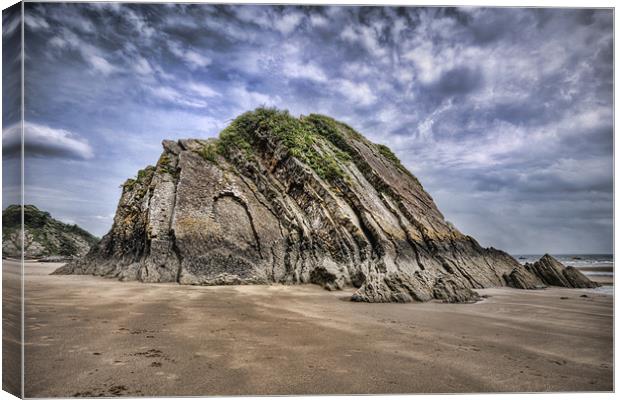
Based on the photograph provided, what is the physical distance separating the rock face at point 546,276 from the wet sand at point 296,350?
573 cm

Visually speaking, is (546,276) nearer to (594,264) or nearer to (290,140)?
(594,264)

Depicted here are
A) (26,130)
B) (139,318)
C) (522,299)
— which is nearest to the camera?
(26,130)

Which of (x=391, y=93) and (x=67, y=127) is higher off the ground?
→ (x=391, y=93)

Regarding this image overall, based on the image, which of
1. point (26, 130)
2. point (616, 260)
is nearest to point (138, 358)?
point (26, 130)

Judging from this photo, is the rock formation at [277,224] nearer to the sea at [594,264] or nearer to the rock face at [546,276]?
the rock face at [546,276]

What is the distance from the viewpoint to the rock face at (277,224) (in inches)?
452

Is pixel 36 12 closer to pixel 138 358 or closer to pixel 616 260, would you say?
pixel 138 358

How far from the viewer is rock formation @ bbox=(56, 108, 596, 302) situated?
1148cm

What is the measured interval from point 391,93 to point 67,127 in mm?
4984

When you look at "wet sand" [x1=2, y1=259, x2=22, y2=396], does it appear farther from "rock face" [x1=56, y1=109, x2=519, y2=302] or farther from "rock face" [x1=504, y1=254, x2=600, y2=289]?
"rock face" [x1=504, y1=254, x2=600, y2=289]

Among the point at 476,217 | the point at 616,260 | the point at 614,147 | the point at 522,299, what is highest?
the point at 614,147

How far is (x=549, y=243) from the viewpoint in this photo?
639cm

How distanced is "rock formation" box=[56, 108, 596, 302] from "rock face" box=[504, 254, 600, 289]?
1.77ft

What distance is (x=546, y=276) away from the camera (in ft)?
43.1
